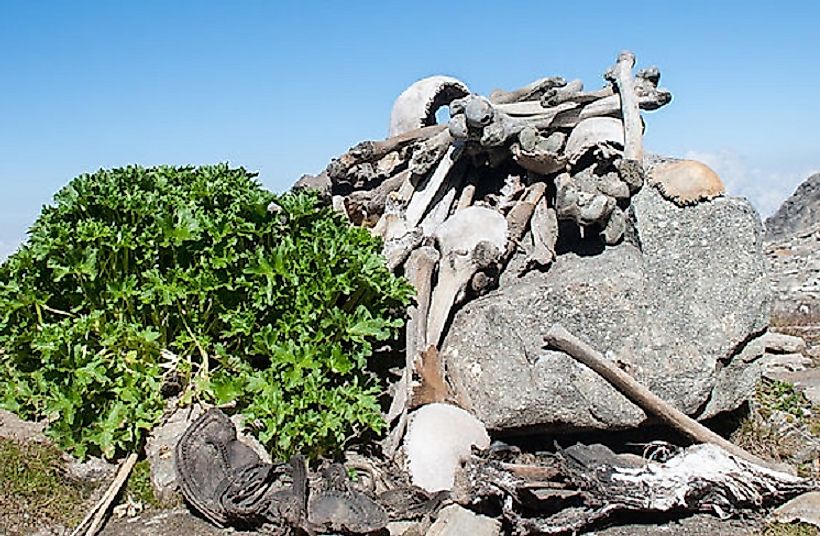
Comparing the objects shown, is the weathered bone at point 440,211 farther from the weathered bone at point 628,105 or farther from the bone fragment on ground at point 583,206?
the weathered bone at point 628,105

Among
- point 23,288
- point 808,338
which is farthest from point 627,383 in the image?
point 808,338

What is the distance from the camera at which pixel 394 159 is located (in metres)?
8.88

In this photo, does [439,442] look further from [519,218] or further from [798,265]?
[798,265]

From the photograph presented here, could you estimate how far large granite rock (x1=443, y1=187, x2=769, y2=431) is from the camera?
6.13 metres

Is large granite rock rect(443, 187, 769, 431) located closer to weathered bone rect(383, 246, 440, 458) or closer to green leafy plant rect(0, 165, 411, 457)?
weathered bone rect(383, 246, 440, 458)

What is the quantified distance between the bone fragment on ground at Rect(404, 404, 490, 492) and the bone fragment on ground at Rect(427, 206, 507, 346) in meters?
0.64

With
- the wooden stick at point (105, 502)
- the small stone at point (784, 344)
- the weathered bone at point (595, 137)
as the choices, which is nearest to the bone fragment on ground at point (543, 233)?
the weathered bone at point (595, 137)

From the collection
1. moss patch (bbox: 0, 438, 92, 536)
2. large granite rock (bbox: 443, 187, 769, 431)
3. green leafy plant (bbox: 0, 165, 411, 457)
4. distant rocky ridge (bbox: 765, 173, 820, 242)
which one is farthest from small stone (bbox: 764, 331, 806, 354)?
distant rocky ridge (bbox: 765, 173, 820, 242)

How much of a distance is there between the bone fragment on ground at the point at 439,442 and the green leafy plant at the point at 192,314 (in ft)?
0.96

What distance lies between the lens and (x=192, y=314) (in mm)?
6145

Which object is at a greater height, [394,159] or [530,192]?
[394,159]

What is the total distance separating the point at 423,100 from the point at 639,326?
3.56 m

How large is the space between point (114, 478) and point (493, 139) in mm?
3752

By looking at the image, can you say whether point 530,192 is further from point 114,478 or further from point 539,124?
point 114,478
